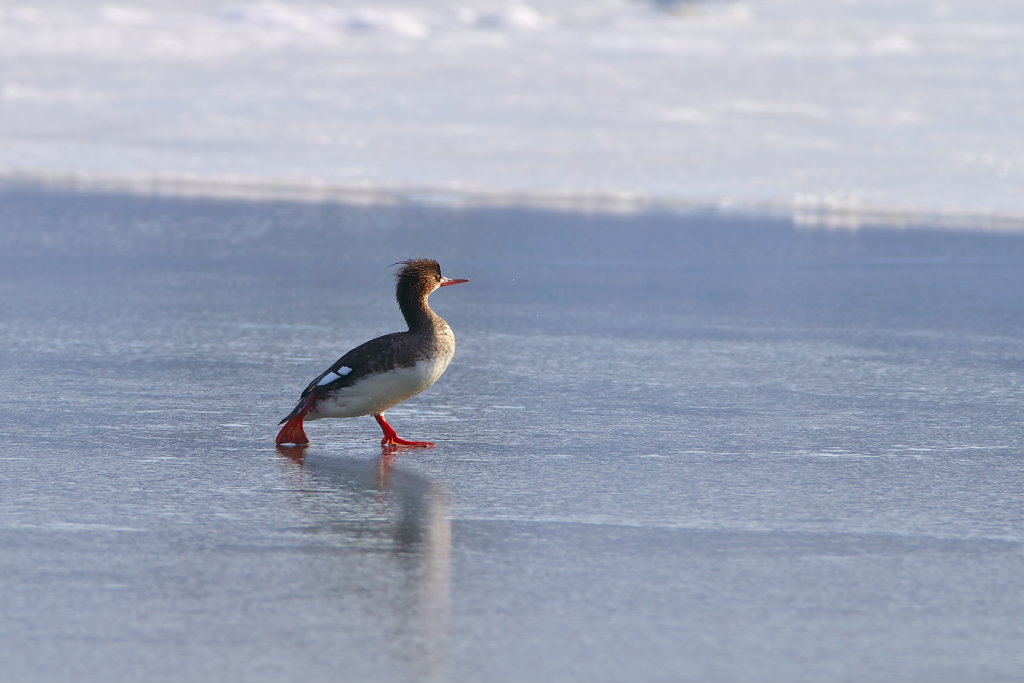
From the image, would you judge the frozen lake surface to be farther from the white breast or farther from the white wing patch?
the white wing patch

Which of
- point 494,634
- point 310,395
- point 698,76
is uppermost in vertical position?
point 698,76

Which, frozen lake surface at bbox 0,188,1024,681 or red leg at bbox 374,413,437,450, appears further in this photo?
red leg at bbox 374,413,437,450

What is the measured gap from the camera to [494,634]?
363 centimetres

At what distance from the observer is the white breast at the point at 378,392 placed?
5652mm

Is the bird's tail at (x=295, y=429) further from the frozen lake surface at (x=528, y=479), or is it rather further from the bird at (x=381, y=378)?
the frozen lake surface at (x=528, y=479)


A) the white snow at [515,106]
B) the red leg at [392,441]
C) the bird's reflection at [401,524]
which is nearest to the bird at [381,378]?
the red leg at [392,441]

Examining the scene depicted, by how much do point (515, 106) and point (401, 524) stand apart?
1616cm

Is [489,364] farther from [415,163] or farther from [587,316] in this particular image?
[415,163]

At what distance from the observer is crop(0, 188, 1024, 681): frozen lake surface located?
11.8 feet

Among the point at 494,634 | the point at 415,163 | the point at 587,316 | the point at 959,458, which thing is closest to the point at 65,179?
the point at 415,163

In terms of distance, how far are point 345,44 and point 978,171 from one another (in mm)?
14233

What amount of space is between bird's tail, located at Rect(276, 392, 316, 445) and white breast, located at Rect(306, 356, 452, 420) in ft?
0.22

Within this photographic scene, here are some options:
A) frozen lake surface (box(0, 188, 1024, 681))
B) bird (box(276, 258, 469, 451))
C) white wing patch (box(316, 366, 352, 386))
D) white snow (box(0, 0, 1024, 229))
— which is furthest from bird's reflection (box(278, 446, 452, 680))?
white snow (box(0, 0, 1024, 229))

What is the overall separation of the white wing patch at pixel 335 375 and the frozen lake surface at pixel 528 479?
0.27 metres
